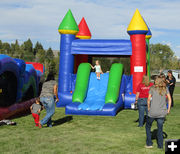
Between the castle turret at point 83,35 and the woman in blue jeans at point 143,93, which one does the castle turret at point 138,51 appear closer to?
the castle turret at point 83,35

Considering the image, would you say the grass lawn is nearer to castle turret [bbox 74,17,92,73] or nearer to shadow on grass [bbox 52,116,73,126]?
shadow on grass [bbox 52,116,73,126]

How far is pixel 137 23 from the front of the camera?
12539 millimetres

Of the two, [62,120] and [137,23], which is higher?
[137,23]

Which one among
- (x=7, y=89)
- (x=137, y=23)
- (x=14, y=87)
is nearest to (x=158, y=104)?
(x=7, y=89)

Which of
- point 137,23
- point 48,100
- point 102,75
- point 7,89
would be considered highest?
point 137,23

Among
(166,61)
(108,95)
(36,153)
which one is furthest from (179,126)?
(166,61)

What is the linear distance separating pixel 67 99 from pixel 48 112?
186 inches

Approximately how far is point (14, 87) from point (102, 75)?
427cm

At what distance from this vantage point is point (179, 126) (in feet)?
26.2

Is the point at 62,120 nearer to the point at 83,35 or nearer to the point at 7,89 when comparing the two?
the point at 7,89

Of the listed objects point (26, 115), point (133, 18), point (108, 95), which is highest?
point (133, 18)

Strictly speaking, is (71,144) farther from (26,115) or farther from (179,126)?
(26,115)

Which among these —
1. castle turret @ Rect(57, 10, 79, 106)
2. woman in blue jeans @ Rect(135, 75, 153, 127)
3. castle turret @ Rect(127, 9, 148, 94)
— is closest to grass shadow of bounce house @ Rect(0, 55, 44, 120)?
castle turret @ Rect(57, 10, 79, 106)

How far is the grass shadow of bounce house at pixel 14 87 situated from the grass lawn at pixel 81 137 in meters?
0.61
